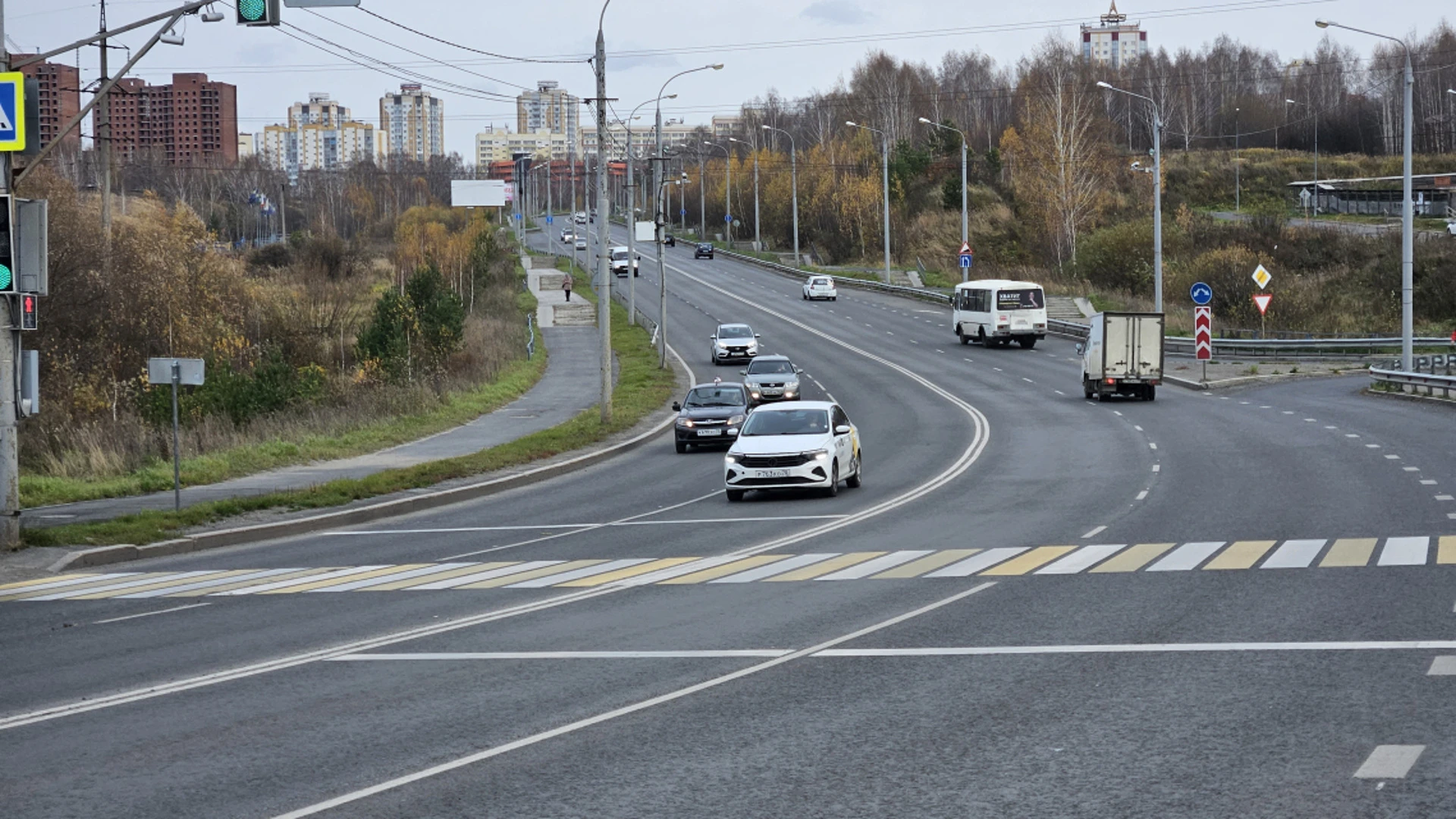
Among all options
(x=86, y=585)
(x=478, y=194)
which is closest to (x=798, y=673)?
(x=86, y=585)

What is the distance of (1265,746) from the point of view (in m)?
8.03

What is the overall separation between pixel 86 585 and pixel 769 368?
2885cm

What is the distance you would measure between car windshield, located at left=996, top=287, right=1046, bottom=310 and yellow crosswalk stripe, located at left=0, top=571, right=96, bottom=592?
152 ft

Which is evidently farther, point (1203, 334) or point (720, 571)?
point (1203, 334)

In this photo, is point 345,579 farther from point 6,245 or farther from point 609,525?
point 6,245

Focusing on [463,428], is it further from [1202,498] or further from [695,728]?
[695,728]

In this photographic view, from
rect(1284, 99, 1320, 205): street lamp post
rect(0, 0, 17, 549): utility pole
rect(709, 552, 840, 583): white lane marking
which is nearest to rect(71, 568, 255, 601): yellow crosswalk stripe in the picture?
rect(0, 0, 17, 549): utility pole

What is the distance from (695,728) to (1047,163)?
91794 mm

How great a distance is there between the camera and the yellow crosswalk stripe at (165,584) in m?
15.7

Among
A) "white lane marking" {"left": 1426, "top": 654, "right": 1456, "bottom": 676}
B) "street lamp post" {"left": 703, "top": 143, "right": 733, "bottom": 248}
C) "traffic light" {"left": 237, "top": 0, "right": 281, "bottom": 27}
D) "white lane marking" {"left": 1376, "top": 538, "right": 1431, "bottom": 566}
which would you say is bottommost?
"white lane marking" {"left": 1376, "top": 538, "right": 1431, "bottom": 566}

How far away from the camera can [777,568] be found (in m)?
16.4

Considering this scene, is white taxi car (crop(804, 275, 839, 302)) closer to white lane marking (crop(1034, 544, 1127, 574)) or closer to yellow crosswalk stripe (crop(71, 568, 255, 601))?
white lane marking (crop(1034, 544, 1127, 574))

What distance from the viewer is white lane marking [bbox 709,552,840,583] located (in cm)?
1555

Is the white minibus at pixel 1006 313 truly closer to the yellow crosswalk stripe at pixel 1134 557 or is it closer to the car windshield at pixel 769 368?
the car windshield at pixel 769 368
